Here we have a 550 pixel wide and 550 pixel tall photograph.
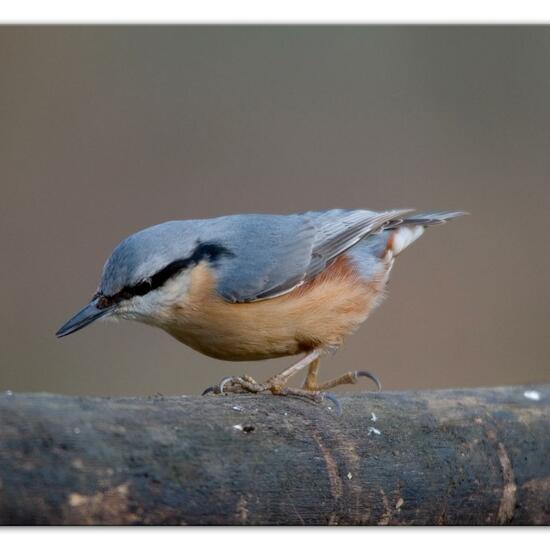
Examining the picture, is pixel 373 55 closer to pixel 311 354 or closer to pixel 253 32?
pixel 253 32

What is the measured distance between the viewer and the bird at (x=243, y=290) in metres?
3.14

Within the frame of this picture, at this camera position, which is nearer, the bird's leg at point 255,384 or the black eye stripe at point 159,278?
the black eye stripe at point 159,278

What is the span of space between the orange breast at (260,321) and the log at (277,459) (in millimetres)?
375

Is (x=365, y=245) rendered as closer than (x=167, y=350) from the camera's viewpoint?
Yes

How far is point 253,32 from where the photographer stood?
638 centimetres

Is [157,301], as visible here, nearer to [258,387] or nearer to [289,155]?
[258,387]

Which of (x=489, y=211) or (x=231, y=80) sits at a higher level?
(x=231, y=80)

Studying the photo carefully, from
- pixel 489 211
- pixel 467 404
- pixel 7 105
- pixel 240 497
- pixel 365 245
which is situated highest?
pixel 7 105

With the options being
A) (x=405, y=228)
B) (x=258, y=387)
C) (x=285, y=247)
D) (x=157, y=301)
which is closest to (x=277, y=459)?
(x=258, y=387)

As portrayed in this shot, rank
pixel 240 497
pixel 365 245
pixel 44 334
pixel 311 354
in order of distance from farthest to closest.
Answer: pixel 44 334 < pixel 365 245 < pixel 311 354 < pixel 240 497

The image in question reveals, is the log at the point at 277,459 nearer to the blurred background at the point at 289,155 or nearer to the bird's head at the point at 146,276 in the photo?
the bird's head at the point at 146,276

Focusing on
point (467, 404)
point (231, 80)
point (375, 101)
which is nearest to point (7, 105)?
point (231, 80)

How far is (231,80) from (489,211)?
6.45 feet

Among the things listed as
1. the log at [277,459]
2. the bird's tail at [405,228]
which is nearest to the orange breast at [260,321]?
the log at [277,459]
